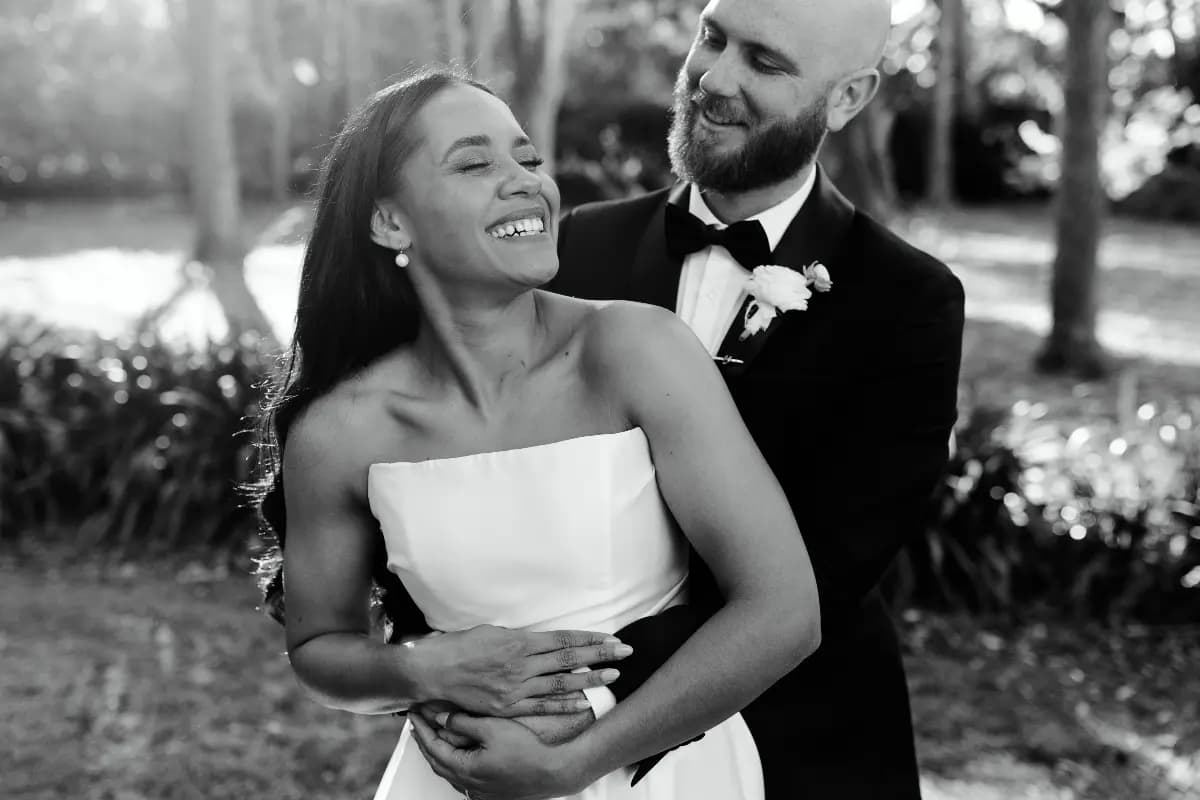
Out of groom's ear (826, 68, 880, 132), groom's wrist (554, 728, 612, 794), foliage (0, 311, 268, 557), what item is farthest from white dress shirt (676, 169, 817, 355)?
foliage (0, 311, 268, 557)

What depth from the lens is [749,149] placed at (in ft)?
8.93

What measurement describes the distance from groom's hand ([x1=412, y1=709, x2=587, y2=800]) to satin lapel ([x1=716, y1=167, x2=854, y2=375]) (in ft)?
2.84

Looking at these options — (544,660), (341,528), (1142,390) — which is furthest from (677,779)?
(1142,390)

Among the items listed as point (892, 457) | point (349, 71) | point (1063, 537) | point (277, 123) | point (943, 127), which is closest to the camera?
point (892, 457)

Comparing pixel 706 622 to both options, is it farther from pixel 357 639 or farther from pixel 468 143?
pixel 468 143

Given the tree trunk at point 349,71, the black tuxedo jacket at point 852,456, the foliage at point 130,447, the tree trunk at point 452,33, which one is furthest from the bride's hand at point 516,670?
the tree trunk at point 349,71

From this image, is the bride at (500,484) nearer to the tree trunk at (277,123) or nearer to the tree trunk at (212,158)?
the tree trunk at (212,158)

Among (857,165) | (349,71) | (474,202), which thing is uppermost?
(474,202)

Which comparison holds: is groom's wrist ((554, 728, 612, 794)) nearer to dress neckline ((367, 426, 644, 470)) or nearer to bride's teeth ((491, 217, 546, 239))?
dress neckline ((367, 426, 644, 470))

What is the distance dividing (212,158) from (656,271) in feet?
45.2

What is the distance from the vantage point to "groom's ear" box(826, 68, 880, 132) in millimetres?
2828

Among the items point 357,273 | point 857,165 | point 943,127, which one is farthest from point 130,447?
point 943,127

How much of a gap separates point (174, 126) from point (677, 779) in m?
23.1

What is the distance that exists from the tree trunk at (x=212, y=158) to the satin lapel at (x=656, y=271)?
39.3ft
